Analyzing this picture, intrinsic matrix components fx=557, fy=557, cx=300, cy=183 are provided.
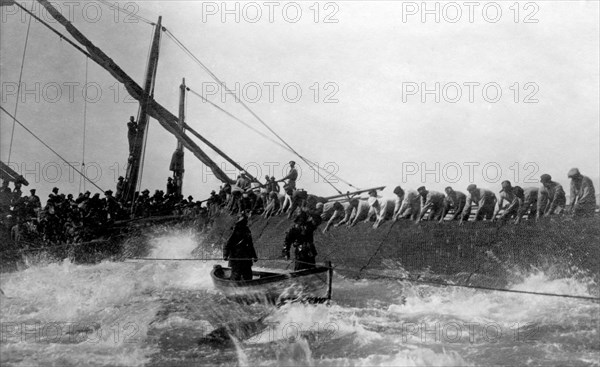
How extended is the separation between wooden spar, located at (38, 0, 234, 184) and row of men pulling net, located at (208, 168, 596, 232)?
11.8 feet

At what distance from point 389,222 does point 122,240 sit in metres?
12.2

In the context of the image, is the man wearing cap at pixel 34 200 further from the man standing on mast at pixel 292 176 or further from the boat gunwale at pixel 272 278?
the boat gunwale at pixel 272 278

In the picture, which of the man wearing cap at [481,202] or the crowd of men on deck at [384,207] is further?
the man wearing cap at [481,202]

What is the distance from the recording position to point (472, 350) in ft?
34.0

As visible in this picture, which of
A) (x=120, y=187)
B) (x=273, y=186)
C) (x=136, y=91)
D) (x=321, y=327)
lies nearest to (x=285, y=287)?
(x=321, y=327)

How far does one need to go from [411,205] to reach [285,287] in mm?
7009

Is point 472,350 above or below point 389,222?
below

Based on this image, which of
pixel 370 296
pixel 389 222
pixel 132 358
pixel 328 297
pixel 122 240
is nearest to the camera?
pixel 132 358

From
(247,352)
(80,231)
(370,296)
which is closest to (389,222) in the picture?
(370,296)

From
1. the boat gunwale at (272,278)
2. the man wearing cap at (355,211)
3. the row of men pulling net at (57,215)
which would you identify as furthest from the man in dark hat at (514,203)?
the row of men pulling net at (57,215)

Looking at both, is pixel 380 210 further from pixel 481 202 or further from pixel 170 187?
pixel 170 187

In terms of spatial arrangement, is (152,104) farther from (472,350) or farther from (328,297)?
(472,350)

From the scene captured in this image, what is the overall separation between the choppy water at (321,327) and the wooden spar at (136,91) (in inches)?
383

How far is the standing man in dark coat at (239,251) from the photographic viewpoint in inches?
532
